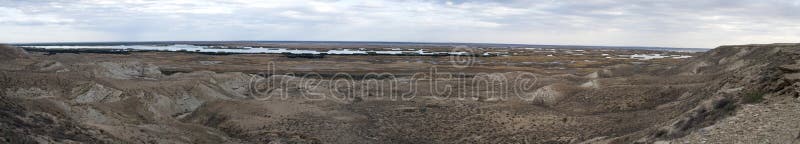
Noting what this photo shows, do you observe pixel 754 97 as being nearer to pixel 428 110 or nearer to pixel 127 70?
pixel 428 110

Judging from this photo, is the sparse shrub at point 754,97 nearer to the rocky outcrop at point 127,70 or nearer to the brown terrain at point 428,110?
the brown terrain at point 428,110

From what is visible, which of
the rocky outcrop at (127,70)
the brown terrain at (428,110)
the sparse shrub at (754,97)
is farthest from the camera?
the rocky outcrop at (127,70)

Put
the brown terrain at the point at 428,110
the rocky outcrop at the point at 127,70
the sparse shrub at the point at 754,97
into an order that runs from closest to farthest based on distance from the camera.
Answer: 1. the brown terrain at the point at 428,110
2. the sparse shrub at the point at 754,97
3. the rocky outcrop at the point at 127,70

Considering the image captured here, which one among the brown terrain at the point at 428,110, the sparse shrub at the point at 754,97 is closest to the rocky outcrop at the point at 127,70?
the brown terrain at the point at 428,110

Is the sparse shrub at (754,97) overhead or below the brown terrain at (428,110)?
overhead

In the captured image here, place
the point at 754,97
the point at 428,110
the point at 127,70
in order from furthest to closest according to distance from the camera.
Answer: the point at 127,70
the point at 428,110
the point at 754,97

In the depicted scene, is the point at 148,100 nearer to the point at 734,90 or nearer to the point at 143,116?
the point at 143,116

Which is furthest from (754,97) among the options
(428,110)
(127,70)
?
(127,70)

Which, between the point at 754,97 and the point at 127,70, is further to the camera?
the point at 127,70

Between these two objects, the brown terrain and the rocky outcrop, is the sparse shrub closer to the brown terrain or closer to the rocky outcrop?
the brown terrain
